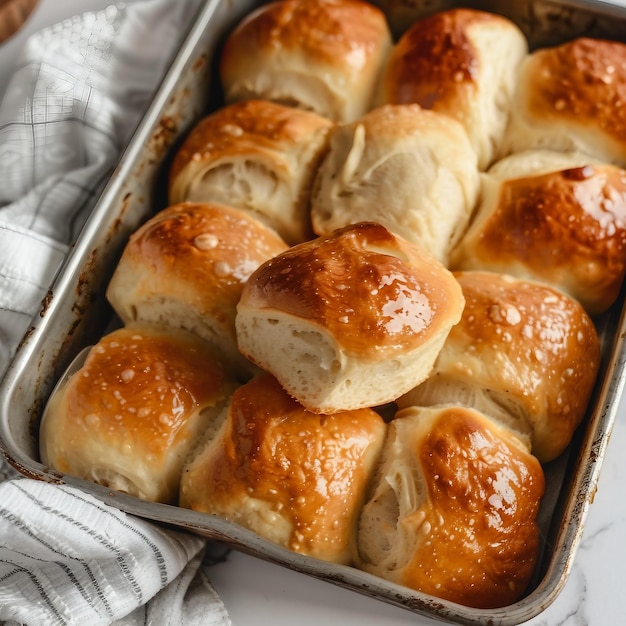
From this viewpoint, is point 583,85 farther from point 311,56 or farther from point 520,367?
point 520,367

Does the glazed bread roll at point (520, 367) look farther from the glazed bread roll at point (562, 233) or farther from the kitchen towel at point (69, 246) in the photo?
the kitchen towel at point (69, 246)

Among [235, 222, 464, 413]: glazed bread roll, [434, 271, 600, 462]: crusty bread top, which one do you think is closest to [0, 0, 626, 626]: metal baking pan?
[434, 271, 600, 462]: crusty bread top

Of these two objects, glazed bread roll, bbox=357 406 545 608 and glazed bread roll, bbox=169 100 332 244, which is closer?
glazed bread roll, bbox=357 406 545 608

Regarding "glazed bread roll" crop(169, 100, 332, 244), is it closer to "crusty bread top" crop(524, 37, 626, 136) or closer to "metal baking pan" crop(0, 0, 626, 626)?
"metal baking pan" crop(0, 0, 626, 626)

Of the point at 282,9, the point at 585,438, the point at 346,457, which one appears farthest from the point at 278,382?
the point at 282,9

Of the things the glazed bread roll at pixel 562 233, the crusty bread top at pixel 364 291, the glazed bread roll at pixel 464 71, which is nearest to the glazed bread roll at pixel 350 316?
the crusty bread top at pixel 364 291

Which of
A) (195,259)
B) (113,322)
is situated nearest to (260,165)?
(195,259)
